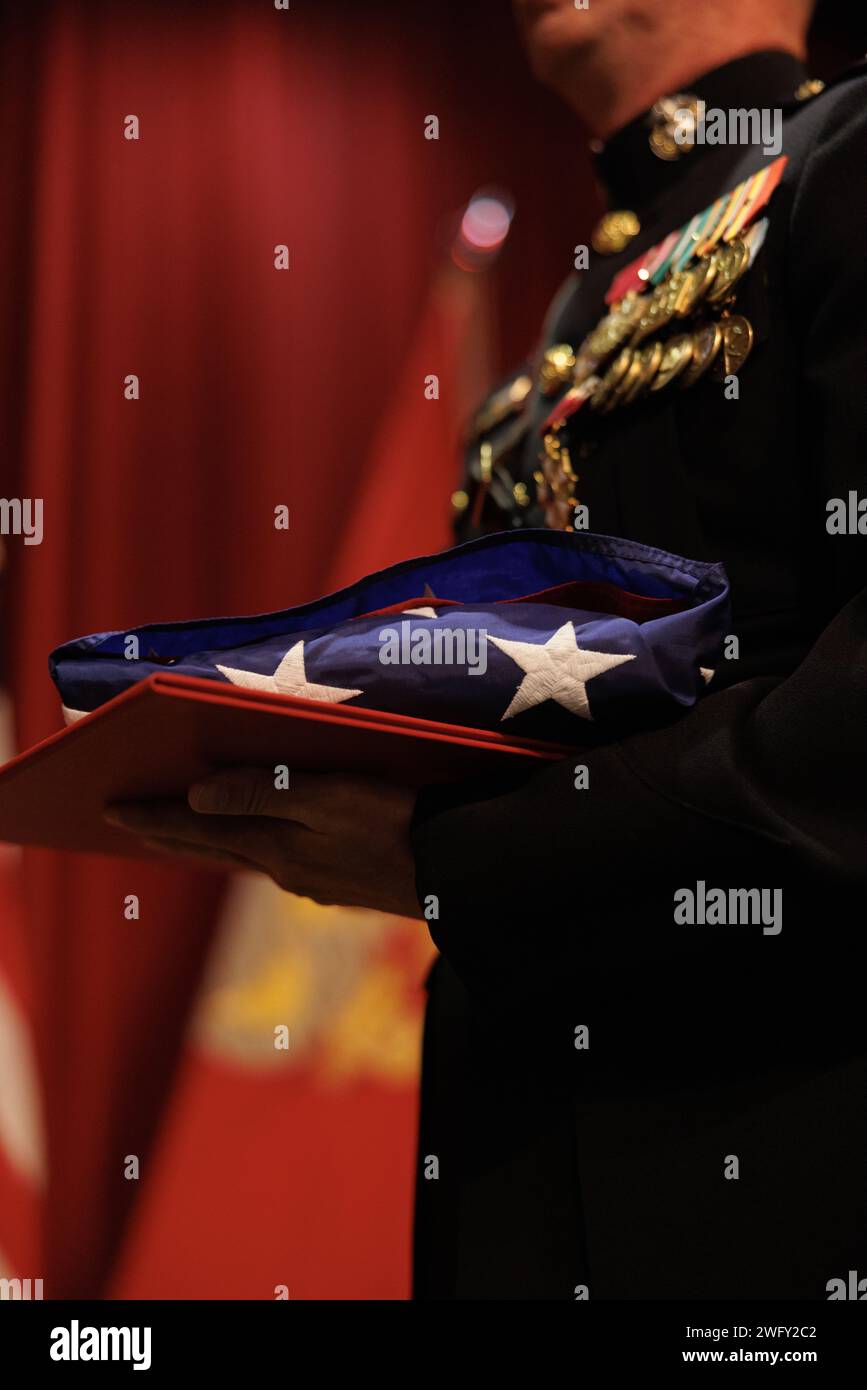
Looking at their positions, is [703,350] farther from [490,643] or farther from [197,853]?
[197,853]

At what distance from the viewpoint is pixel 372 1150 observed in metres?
1.56

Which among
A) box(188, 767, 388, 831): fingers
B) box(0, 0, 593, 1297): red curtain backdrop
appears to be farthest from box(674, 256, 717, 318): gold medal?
box(0, 0, 593, 1297): red curtain backdrop

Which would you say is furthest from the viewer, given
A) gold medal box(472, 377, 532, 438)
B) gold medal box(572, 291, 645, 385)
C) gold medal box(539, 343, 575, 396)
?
gold medal box(472, 377, 532, 438)

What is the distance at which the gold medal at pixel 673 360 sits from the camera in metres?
0.83

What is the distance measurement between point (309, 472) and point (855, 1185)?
126 cm

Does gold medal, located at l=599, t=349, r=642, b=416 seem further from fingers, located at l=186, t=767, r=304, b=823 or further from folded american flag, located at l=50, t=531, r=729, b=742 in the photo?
fingers, located at l=186, t=767, r=304, b=823

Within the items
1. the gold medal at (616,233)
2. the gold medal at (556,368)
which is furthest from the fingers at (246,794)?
the gold medal at (616,233)

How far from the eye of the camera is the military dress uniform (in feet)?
2.04

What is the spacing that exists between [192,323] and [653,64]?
2.72ft

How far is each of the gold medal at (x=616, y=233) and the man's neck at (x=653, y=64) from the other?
0.25ft

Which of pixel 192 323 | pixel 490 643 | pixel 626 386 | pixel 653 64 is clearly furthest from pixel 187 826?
pixel 192 323

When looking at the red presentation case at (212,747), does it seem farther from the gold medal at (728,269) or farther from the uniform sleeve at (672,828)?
the gold medal at (728,269)

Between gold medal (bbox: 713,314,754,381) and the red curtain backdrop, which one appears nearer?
gold medal (bbox: 713,314,754,381)

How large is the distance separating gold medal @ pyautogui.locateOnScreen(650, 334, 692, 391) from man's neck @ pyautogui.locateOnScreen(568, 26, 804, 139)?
1.04 ft
